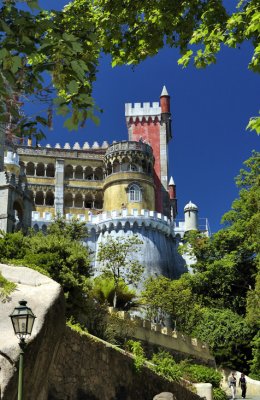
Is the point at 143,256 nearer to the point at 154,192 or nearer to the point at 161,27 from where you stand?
the point at 154,192

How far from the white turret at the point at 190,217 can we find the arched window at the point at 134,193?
4995mm

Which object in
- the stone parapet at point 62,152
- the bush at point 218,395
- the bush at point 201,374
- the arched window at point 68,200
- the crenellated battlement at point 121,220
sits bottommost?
the bush at point 218,395

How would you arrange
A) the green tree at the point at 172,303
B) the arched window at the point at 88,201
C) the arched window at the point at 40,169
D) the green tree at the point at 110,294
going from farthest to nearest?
1. the arched window at the point at 40,169
2. the arched window at the point at 88,201
3. the green tree at the point at 172,303
4. the green tree at the point at 110,294

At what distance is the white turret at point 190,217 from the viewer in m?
56.4

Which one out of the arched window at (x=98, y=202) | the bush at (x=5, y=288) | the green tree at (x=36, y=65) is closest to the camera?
the green tree at (x=36, y=65)

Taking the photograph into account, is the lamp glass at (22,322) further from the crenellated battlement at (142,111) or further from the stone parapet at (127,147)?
the crenellated battlement at (142,111)

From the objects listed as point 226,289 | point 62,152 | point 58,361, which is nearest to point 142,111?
point 62,152

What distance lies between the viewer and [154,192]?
59.0m

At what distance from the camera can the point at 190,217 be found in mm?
56844

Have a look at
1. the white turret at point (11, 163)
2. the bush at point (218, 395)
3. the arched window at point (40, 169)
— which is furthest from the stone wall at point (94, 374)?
the arched window at point (40, 169)

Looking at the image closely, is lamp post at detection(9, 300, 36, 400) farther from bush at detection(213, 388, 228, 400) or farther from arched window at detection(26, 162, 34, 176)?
arched window at detection(26, 162, 34, 176)

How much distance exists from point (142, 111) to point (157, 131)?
10.2ft

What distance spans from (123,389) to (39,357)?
745cm

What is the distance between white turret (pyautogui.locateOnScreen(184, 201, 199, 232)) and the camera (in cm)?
5638
